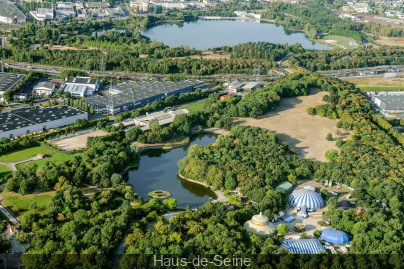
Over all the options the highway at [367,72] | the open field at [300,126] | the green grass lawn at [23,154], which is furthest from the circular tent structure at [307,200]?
the highway at [367,72]

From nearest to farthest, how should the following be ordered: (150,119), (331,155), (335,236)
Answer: (335,236), (331,155), (150,119)

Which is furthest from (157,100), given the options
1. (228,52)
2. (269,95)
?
(228,52)

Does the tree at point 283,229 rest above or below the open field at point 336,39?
below

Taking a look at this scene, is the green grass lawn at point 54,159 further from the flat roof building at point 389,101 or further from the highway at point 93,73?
the flat roof building at point 389,101

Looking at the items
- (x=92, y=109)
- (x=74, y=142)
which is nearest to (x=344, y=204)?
(x=74, y=142)

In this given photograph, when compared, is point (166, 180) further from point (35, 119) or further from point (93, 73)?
point (93, 73)

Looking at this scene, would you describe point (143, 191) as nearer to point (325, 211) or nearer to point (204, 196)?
point (204, 196)
